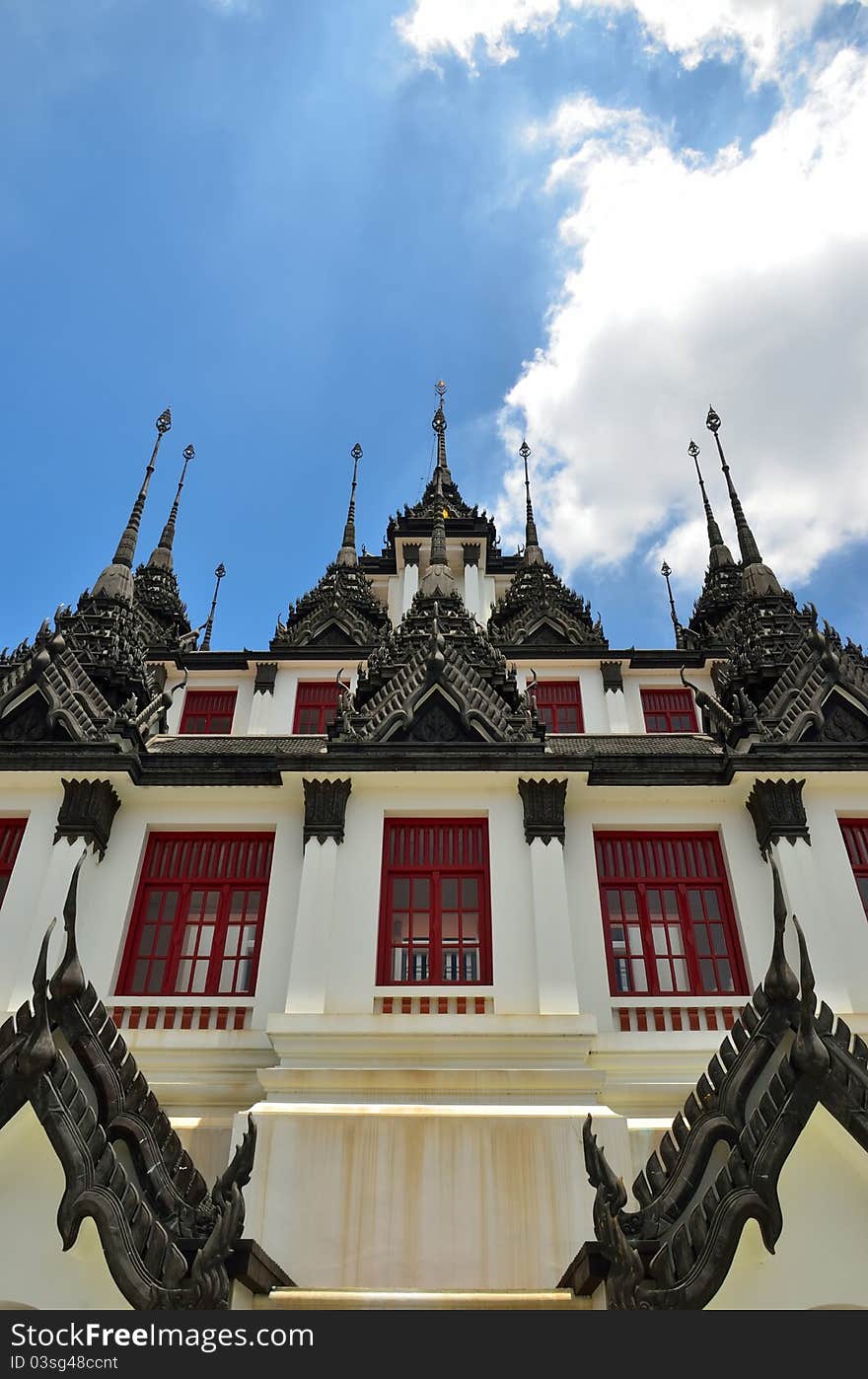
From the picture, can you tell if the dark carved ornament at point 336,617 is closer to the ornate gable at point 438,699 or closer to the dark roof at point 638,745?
the ornate gable at point 438,699

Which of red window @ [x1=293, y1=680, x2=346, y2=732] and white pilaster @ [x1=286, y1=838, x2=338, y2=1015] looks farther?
red window @ [x1=293, y1=680, x2=346, y2=732]

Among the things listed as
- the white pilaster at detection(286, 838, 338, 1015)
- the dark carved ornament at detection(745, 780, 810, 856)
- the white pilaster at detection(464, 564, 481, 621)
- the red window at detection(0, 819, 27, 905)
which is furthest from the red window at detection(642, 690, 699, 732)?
the red window at detection(0, 819, 27, 905)

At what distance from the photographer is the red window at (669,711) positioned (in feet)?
66.8

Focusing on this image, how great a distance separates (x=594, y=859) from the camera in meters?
13.4

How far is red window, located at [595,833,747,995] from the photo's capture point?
12461mm

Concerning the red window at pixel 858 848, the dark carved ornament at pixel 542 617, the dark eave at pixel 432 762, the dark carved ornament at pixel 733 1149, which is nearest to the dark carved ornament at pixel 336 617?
the dark carved ornament at pixel 542 617

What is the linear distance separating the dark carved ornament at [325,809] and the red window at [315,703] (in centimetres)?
A: 644

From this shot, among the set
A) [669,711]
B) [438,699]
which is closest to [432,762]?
[438,699]

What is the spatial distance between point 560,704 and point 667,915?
318 inches

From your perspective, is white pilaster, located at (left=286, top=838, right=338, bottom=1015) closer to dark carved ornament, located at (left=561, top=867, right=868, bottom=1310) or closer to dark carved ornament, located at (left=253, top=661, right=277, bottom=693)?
dark carved ornament, located at (left=561, top=867, right=868, bottom=1310)

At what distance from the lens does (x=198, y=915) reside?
13.1 m

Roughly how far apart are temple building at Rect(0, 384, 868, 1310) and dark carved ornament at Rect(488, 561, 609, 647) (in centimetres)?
478

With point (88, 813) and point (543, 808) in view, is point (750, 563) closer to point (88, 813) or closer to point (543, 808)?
point (543, 808)

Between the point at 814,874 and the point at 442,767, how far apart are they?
18.2 feet
